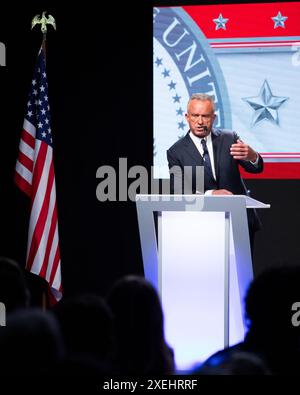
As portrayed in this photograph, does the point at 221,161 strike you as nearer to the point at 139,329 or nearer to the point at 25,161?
the point at 25,161

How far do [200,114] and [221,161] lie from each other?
516 millimetres

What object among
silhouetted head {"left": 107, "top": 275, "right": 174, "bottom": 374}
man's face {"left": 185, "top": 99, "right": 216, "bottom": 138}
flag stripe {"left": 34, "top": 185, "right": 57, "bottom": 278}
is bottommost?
silhouetted head {"left": 107, "top": 275, "right": 174, "bottom": 374}

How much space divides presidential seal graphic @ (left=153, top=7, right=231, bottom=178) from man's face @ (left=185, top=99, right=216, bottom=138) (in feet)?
2.58

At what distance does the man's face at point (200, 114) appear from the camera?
5.35 metres

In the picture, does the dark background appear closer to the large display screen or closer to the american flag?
the large display screen

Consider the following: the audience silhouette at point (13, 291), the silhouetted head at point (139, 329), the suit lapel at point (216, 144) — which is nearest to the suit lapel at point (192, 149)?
the suit lapel at point (216, 144)

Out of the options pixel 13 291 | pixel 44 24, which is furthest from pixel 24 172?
pixel 13 291

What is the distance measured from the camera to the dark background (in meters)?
6.40

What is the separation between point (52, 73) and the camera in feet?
21.3

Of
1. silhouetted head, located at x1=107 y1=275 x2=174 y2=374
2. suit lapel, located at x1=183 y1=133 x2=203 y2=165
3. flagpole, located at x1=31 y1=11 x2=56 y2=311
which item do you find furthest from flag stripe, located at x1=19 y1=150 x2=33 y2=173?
silhouetted head, located at x1=107 y1=275 x2=174 y2=374

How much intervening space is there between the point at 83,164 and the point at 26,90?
78cm

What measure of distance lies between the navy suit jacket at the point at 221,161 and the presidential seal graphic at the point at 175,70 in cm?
39

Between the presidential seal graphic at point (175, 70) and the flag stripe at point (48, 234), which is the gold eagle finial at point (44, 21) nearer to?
the presidential seal graphic at point (175, 70)
